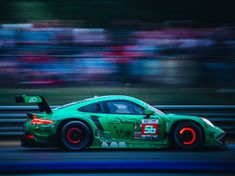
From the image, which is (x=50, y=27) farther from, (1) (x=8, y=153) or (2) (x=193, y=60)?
(1) (x=8, y=153)

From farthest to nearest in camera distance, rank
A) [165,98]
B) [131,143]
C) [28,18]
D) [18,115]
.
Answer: [28,18], [165,98], [18,115], [131,143]

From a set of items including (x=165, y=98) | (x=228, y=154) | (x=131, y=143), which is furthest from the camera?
(x=165, y=98)

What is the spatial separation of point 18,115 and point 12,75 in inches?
81.1

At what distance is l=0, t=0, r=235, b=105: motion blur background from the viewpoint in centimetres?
1409

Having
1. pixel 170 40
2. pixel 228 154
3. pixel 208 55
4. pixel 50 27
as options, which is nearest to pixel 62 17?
pixel 50 27

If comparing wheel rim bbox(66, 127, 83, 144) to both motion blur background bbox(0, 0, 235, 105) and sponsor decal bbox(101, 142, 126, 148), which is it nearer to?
sponsor decal bbox(101, 142, 126, 148)

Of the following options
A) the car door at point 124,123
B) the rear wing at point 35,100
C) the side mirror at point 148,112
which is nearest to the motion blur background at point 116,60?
the rear wing at point 35,100

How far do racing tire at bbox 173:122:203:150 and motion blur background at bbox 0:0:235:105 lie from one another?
370cm

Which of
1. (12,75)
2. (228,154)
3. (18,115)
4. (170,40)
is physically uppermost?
(170,40)

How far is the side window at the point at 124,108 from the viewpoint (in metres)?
10.3

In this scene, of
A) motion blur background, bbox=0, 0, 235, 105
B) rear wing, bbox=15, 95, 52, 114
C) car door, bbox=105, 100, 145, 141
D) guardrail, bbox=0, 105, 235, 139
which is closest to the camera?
→ rear wing, bbox=15, 95, 52, 114

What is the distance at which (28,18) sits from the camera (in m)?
15.0

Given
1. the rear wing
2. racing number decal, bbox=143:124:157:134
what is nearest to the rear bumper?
the rear wing

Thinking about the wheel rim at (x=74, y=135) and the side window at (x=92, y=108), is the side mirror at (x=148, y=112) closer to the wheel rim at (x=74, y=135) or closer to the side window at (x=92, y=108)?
→ the side window at (x=92, y=108)
